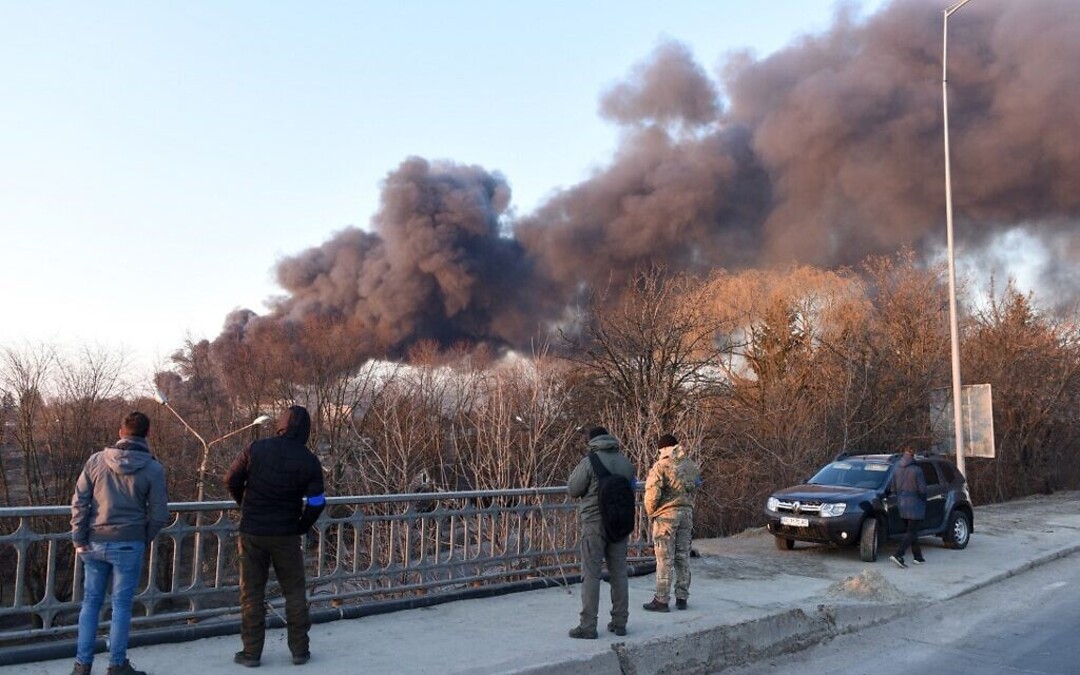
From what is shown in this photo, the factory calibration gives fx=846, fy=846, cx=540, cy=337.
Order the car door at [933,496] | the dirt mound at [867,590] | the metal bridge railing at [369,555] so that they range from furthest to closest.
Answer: the car door at [933,496], the dirt mound at [867,590], the metal bridge railing at [369,555]

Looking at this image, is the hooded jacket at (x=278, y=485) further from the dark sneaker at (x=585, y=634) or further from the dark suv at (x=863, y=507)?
the dark suv at (x=863, y=507)

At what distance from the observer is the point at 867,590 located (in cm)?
815

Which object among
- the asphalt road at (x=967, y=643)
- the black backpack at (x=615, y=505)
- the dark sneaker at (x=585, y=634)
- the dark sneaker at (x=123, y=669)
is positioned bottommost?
the asphalt road at (x=967, y=643)

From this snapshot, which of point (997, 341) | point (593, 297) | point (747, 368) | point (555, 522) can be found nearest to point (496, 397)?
point (555, 522)

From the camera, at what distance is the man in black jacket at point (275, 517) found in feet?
16.5

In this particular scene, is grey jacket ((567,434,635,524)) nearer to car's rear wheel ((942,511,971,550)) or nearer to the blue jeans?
the blue jeans

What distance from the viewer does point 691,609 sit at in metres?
7.18

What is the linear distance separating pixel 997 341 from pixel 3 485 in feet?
114

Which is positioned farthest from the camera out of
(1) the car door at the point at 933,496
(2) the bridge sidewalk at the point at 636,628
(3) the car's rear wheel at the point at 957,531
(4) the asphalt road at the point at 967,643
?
(3) the car's rear wheel at the point at 957,531

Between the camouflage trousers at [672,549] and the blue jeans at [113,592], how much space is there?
3932mm

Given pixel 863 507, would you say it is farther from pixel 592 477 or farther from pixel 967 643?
pixel 592 477

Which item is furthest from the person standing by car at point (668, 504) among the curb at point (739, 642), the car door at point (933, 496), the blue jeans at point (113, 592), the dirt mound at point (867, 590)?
the car door at point (933, 496)

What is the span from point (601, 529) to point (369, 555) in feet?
8.88

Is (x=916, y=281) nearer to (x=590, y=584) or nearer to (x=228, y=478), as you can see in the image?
(x=590, y=584)
